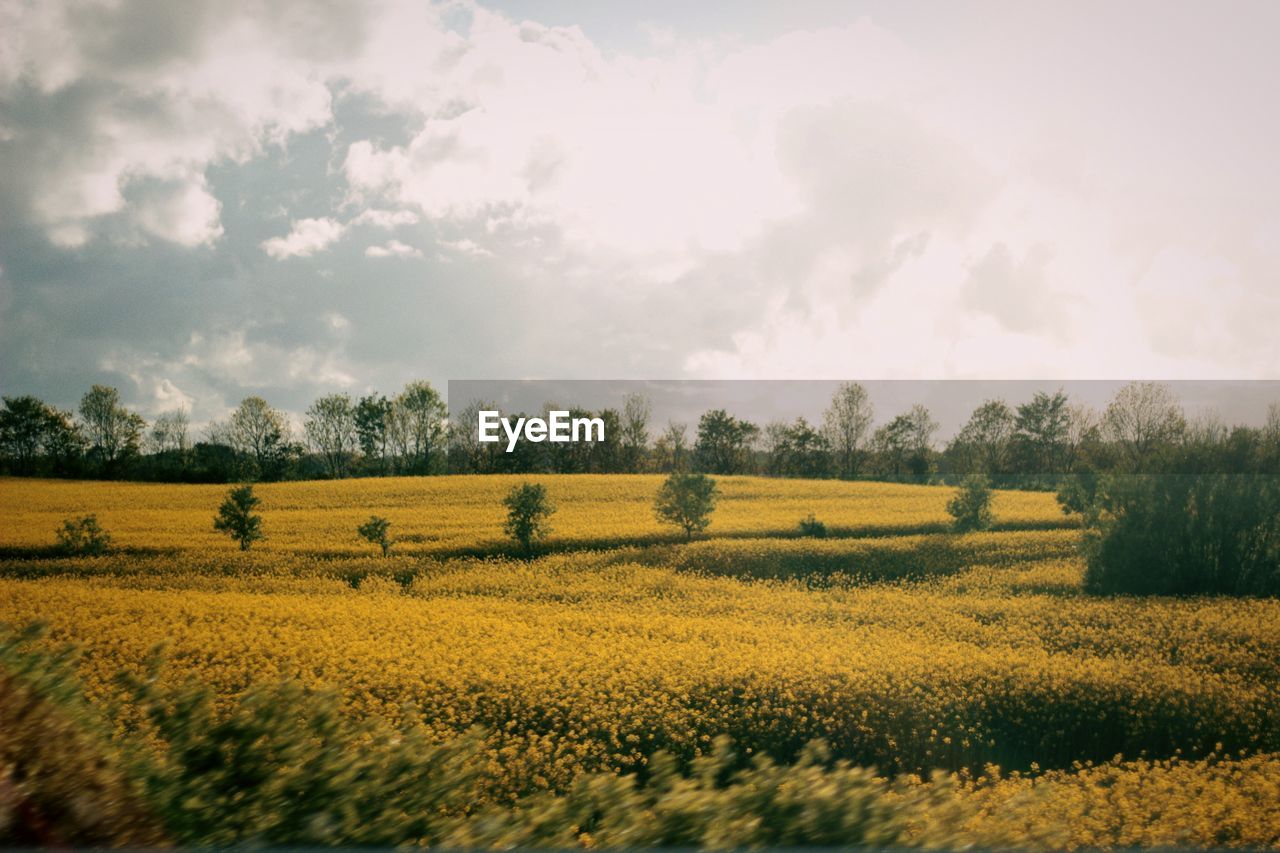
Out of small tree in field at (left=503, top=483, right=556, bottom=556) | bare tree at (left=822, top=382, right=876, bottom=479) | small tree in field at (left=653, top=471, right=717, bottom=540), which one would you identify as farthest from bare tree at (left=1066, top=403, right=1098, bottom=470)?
small tree in field at (left=503, top=483, right=556, bottom=556)

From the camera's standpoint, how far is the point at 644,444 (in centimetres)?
5100

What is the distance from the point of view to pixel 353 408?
45.6 m

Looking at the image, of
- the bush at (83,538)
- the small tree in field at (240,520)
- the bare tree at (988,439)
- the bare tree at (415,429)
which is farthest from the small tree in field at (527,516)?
the bare tree at (988,439)

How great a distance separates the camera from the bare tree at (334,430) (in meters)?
44.4

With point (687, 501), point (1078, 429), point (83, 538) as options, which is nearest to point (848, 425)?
point (1078, 429)

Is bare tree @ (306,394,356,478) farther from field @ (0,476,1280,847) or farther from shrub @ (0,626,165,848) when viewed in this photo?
shrub @ (0,626,165,848)

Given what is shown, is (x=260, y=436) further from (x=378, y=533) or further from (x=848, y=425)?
(x=848, y=425)

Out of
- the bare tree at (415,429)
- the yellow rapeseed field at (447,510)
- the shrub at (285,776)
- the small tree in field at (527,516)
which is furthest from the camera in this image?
the bare tree at (415,429)

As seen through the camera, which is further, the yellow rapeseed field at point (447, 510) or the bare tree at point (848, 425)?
the bare tree at point (848, 425)

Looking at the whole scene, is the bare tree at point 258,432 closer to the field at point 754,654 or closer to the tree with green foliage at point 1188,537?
the field at point 754,654

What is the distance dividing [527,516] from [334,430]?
999 inches

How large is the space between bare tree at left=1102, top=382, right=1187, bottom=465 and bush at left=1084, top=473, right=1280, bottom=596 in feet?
26.8

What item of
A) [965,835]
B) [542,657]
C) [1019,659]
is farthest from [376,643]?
[1019,659]

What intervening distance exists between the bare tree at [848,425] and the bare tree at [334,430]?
32431 millimetres
